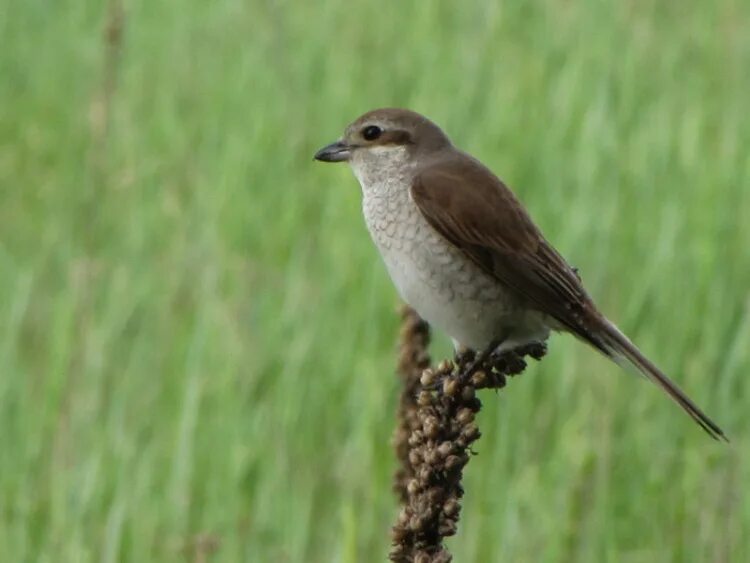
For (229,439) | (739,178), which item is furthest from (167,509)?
(739,178)

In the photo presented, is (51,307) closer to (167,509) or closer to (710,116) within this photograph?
(167,509)

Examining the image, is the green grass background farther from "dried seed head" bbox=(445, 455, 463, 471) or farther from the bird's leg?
"dried seed head" bbox=(445, 455, 463, 471)

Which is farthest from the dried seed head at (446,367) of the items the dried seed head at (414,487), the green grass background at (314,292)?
the green grass background at (314,292)

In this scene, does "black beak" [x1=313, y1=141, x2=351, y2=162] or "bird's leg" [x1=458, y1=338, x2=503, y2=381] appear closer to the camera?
"bird's leg" [x1=458, y1=338, x2=503, y2=381]

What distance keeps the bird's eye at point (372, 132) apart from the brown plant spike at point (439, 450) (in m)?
0.92

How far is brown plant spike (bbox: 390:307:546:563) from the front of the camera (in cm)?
329

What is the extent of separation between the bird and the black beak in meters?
0.29

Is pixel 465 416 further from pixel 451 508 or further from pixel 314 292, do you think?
pixel 314 292

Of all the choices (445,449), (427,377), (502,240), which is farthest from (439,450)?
(502,240)

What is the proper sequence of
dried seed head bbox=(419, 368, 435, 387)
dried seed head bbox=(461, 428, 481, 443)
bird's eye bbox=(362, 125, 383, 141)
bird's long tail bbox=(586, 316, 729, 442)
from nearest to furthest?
dried seed head bbox=(461, 428, 481, 443), dried seed head bbox=(419, 368, 435, 387), bird's long tail bbox=(586, 316, 729, 442), bird's eye bbox=(362, 125, 383, 141)

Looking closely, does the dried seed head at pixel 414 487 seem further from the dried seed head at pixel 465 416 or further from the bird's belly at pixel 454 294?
the bird's belly at pixel 454 294

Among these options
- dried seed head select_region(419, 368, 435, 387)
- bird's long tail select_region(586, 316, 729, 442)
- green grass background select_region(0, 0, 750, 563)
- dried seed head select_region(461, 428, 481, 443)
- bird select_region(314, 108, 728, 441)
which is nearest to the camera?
dried seed head select_region(461, 428, 481, 443)

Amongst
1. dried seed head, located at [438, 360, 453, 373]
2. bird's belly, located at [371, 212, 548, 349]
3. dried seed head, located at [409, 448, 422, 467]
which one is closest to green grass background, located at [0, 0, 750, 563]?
bird's belly, located at [371, 212, 548, 349]

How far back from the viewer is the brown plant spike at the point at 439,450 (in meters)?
3.29
